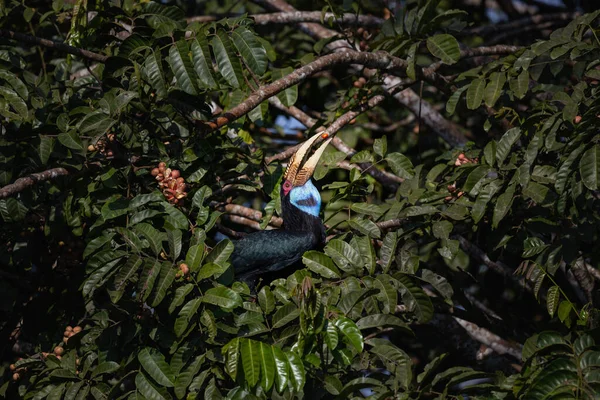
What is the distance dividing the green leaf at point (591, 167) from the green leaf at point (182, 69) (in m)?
1.47

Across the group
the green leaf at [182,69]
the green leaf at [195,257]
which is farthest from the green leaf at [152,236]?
the green leaf at [182,69]

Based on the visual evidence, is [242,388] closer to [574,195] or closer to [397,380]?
[397,380]

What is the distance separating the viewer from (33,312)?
3580 mm

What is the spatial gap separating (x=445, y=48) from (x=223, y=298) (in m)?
1.75

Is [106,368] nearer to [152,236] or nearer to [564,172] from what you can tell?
[152,236]

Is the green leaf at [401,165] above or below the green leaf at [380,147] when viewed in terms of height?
below

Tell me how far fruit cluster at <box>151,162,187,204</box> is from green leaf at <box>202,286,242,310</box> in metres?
0.69

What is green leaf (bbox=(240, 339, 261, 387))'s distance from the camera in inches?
91.0

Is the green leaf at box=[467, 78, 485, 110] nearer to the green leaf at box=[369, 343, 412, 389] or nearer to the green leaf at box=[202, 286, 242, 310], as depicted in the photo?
the green leaf at box=[369, 343, 412, 389]

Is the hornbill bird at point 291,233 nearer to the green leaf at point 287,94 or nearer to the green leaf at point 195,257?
the green leaf at point 287,94

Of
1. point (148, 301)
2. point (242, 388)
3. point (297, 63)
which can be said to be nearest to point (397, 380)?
point (242, 388)

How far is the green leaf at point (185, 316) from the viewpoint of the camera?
2619 mm

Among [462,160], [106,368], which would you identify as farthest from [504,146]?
[106,368]

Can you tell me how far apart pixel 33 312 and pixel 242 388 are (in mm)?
1513
